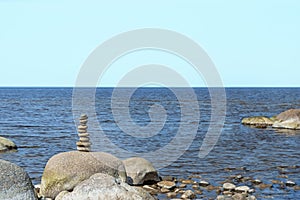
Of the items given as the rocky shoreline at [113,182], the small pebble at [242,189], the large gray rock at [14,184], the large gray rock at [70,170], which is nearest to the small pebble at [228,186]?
the rocky shoreline at [113,182]

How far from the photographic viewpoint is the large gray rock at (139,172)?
19.9 meters

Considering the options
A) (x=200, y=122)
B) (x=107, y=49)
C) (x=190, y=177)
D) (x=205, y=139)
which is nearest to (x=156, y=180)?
(x=190, y=177)

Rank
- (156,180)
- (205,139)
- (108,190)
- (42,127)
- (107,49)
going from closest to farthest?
(108,190), (107,49), (156,180), (205,139), (42,127)

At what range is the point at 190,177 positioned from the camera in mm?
22062

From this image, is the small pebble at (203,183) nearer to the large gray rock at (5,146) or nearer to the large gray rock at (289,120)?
the large gray rock at (5,146)

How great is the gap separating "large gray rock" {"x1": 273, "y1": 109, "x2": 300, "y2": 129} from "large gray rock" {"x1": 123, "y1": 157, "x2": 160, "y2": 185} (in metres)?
28.4

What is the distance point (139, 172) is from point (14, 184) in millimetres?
7962

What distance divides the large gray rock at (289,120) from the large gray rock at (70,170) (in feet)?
104

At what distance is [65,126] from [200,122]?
49.8 ft

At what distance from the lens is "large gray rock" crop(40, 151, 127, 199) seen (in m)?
17.0

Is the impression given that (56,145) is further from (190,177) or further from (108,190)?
(108,190)

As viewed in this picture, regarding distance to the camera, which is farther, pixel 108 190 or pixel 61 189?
pixel 61 189

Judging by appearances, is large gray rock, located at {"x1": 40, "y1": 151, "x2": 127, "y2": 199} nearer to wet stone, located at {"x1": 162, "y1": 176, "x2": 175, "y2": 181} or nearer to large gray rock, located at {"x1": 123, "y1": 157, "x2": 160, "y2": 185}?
large gray rock, located at {"x1": 123, "y1": 157, "x2": 160, "y2": 185}

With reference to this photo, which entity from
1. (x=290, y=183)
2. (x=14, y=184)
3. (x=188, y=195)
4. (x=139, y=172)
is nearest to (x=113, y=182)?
(x=14, y=184)
